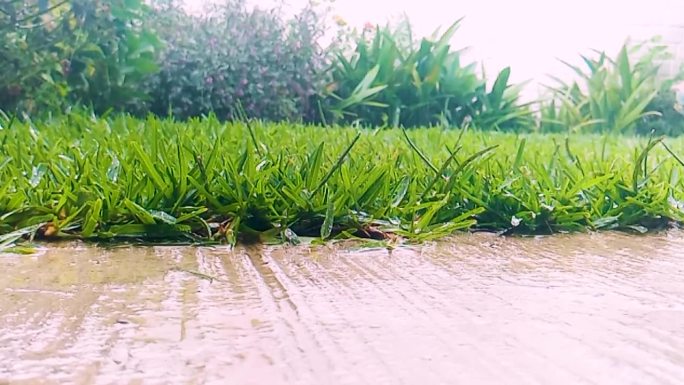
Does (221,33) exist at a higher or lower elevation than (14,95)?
higher

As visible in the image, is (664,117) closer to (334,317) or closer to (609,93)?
(609,93)

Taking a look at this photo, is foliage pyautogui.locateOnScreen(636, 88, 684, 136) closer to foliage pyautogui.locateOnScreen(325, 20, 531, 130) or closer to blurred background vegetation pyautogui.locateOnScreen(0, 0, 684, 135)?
blurred background vegetation pyautogui.locateOnScreen(0, 0, 684, 135)


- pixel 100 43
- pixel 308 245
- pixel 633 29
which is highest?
pixel 633 29

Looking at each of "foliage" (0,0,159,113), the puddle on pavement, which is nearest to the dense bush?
"foliage" (0,0,159,113)

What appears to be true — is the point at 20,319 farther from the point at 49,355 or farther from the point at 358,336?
the point at 358,336

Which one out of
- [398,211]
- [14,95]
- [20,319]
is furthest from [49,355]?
[14,95]

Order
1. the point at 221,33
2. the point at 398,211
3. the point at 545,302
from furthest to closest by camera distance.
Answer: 1. the point at 221,33
2. the point at 398,211
3. the point at 545,302

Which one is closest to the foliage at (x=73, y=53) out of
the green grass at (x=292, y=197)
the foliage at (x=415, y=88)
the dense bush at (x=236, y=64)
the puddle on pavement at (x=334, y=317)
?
the dense bush at (x=236, y=64)
